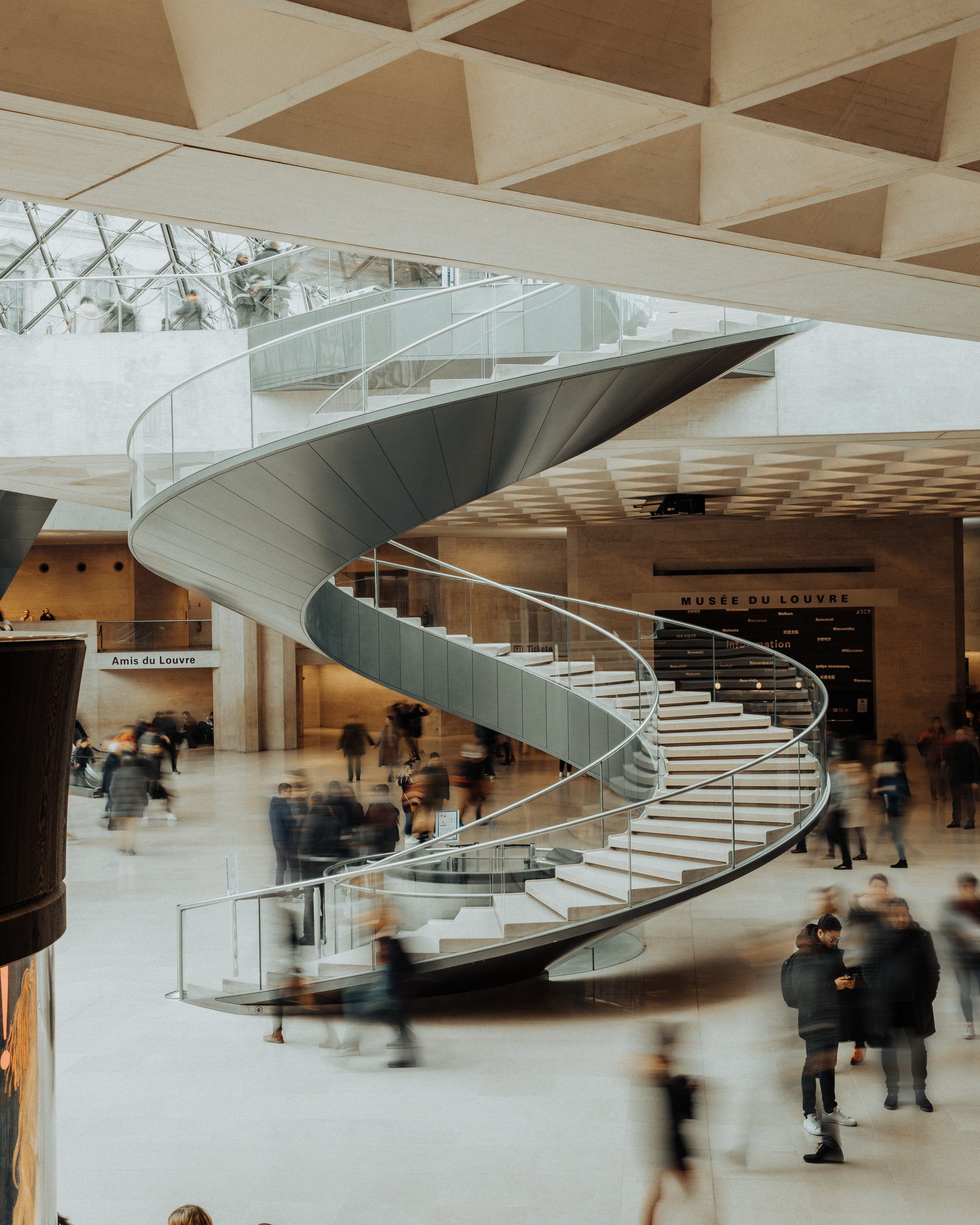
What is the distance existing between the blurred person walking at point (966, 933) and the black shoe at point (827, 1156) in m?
2.05

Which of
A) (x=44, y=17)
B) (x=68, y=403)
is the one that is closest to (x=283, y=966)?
(x=44, y=17)

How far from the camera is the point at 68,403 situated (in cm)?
1499

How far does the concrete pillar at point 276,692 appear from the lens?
26.4 m

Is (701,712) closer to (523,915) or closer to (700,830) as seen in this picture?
(700,830)

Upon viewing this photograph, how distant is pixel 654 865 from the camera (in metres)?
9.48

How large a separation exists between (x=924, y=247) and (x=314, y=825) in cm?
901

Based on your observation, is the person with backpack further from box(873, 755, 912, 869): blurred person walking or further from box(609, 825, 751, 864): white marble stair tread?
box(873, 755, 912, 869): blurred person walking

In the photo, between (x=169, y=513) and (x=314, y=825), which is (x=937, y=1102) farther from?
(x=169, y=513)

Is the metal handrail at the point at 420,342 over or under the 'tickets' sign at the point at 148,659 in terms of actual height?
over

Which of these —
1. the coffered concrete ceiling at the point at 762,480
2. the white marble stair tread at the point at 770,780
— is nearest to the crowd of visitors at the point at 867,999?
the white marble stair tread at the point at 770,780

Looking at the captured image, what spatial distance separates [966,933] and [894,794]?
18.4ft

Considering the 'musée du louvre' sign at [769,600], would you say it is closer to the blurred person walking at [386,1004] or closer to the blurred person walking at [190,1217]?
the blurred person walking at [386,1004]

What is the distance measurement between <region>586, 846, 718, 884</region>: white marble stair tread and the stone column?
787 centimetres

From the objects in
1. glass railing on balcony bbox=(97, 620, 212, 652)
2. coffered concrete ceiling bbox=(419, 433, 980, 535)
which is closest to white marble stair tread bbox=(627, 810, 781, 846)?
coffered concrete ceiling bbox=(419, 433, 980, 535)
